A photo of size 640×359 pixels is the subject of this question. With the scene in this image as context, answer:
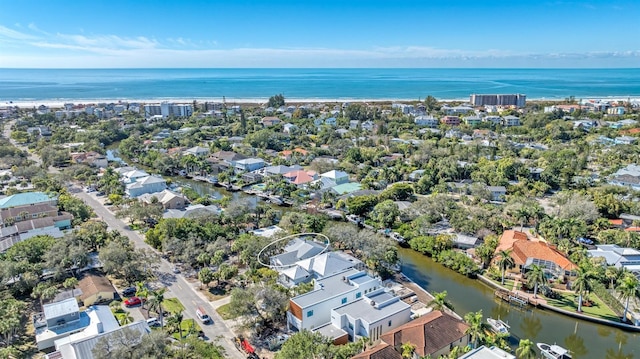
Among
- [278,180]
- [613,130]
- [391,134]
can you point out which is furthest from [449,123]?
[278,180]

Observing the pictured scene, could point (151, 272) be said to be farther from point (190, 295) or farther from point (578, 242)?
point (578, 242)

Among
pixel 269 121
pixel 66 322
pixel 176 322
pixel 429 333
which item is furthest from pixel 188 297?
pixel 269 121

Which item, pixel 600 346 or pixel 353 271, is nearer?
pixel 600 346

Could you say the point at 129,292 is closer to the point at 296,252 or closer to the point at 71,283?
the point at 71,283

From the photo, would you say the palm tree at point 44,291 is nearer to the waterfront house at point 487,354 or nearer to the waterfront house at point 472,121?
the waterfront house at point 487,354

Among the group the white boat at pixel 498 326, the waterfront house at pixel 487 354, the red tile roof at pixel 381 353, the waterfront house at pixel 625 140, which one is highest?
the waterfront house at pixel 625 140

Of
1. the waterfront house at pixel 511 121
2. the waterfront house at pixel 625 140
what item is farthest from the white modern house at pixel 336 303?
the waterfront house at pixel 511 121
